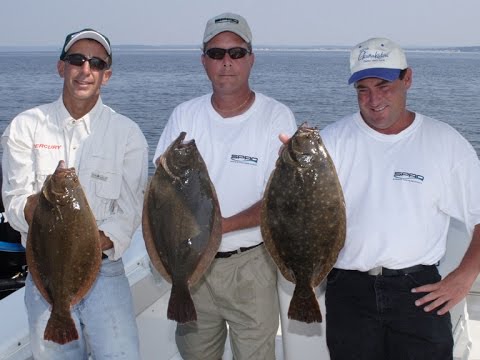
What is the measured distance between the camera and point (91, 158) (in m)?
3.45

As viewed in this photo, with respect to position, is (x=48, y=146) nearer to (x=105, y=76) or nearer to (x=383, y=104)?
(x=105, y=76)

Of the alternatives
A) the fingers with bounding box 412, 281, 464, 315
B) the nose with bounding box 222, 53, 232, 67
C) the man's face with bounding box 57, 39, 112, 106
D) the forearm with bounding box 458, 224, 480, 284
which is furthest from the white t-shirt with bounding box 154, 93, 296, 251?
the forearm with bounding box 458, 224, 480, 284

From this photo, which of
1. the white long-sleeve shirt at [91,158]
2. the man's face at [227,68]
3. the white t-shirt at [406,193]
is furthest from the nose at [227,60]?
the white t-shirt at [406,193]

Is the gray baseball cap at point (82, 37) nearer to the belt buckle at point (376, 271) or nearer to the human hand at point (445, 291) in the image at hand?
the belt buckle at point (376, 271)

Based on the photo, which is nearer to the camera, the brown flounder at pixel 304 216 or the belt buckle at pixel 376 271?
the brown flounder at pixel 304 216

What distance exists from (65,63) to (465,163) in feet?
7.54

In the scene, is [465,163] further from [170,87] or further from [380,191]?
[170,87]

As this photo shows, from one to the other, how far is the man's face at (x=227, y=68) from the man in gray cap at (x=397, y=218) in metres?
0.68

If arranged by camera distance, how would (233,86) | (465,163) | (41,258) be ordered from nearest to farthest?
(41,258) → (465,163) → (233,86)

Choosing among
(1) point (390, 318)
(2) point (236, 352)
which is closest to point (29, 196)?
(2) point (236, 352)

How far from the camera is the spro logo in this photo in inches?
132

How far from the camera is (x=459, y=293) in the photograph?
133 inches

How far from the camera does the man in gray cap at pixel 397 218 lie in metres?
3.36

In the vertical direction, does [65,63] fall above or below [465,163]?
above
